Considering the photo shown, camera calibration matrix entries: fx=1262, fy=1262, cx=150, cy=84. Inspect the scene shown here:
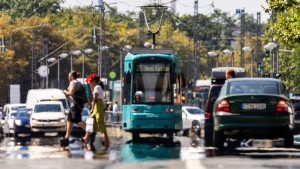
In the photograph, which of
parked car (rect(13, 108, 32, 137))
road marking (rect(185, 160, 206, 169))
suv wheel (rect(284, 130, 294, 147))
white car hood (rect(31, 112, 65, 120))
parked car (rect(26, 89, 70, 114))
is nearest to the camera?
road marking (rect(185, 160, 206, 169))

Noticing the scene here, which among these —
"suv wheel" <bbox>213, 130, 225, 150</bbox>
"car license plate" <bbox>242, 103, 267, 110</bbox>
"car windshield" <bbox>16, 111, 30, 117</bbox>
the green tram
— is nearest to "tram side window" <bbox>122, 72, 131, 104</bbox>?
the green tram

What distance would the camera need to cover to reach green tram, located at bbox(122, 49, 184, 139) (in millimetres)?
38344

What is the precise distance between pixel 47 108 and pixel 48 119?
1767 mm

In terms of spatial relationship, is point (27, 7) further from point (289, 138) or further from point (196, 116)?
point (289, 138)

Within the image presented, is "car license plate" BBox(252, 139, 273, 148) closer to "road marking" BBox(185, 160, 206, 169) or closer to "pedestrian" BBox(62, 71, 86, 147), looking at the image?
"pedestrian" BBox(62, 71, 86, 147)

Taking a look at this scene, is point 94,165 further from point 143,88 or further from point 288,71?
point 288,71

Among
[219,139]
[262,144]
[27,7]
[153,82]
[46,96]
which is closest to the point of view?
[219,139]

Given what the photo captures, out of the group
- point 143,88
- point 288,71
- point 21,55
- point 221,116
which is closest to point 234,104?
point 221,116

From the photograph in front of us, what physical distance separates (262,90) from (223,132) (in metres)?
1.15

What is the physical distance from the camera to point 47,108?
1889 inches

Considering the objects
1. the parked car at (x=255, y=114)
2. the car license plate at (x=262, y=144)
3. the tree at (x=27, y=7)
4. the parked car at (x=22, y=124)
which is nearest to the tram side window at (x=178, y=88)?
the car license plate at (x=262, y=144)

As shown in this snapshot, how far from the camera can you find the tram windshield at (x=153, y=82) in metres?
38.8

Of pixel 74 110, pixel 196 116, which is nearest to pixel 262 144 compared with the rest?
pixel 74 110

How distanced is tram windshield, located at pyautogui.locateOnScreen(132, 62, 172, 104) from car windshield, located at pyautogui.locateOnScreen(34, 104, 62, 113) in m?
9.13
